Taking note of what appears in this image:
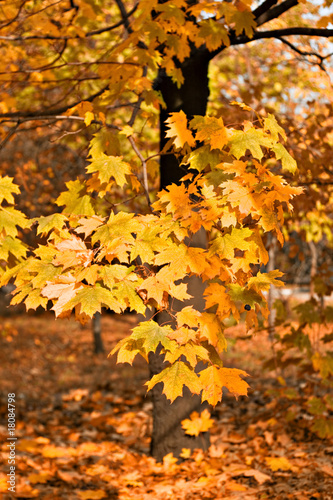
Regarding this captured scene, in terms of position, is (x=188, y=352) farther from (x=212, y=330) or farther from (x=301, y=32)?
(x=301, y=32)

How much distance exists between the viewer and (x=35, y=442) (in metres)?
5.62

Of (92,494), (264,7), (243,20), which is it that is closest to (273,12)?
(264,7)

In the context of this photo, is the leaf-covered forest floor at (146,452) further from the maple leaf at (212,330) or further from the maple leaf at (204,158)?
the maple leaf at (204,158)

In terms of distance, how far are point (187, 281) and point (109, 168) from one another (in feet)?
5.63

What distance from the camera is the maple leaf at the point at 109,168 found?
9.92 ft

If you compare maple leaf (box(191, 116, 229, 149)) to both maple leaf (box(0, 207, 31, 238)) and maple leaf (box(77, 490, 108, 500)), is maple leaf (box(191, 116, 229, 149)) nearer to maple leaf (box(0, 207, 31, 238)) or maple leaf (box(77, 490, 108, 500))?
maple leaf (box(0, 207, 31, 238))

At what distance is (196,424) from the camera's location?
450 cm

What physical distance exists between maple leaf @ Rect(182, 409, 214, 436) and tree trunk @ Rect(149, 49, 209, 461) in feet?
0.24

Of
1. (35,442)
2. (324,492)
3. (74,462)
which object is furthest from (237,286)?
(35,442)

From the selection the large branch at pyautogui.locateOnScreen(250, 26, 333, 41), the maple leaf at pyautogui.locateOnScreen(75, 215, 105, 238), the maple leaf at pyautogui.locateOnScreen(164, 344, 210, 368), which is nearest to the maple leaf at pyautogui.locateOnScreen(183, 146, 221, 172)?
the maple leaf at pyautogui.locateOnScreen(75, 215, 105, 238)

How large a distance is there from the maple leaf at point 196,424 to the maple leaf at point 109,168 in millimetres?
2603

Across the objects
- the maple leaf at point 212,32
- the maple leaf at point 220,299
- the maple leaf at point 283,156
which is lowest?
the maple leaf at point 220,299

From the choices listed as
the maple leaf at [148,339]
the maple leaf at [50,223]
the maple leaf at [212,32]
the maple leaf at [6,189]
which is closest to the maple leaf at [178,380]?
the maple leaf at [148,339]

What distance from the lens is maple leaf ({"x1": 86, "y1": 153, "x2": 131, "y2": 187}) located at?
3023 mm
